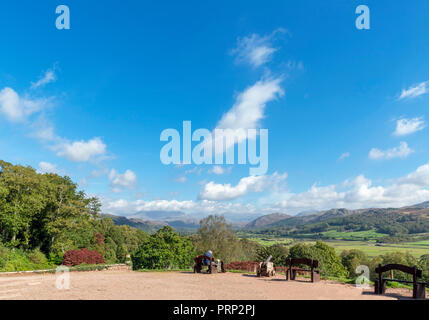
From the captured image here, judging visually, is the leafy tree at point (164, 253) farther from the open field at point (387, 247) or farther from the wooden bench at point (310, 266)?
the open field at point (387, 247)

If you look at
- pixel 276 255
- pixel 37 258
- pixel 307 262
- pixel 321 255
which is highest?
pixel 307 262

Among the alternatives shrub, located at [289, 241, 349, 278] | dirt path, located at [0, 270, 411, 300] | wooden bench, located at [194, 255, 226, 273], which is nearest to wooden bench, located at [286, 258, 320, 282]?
dirt path, located at [0, 270, 411, 300]

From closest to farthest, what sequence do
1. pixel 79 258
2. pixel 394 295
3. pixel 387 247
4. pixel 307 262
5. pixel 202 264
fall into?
pixel 394 295 < pixel 307 262 < pixel 202 264 < pixel 79 258 < pixel 387 247

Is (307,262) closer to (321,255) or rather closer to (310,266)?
(310,266)

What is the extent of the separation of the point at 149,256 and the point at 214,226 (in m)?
21.8

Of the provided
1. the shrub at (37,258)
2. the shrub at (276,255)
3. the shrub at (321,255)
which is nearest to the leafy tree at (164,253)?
the shrub at (37,258)

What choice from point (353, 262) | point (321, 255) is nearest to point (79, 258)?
point (321, 255)

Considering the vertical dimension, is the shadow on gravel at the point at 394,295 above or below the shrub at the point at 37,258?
above

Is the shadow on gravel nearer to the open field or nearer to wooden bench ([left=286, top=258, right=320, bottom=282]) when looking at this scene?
wooden bench ([left=286, top=258, right=320, bottom=282])

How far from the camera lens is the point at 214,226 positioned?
140 ft
